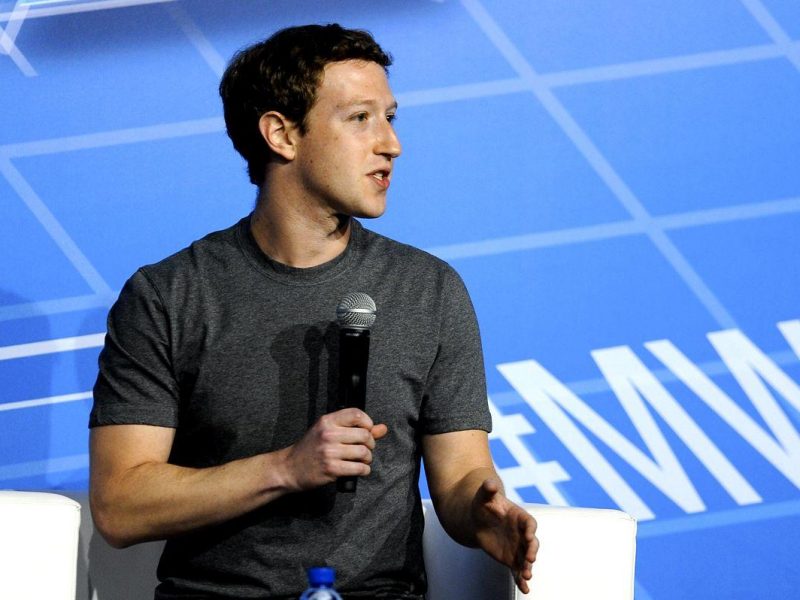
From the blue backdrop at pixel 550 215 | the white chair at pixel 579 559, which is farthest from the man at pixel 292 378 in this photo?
the blue backdrop at pixel 550 215

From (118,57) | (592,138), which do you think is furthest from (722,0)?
(118,57)

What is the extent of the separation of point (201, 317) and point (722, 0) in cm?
155

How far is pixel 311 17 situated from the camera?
2.76m

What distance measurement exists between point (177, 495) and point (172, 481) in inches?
1.0

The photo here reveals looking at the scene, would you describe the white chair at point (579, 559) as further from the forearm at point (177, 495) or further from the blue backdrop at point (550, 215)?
the blue backdrop at point (550, 215)

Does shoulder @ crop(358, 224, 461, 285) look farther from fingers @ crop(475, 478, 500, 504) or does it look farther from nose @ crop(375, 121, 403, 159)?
fingers @ crop(475, 478, 500, 504)

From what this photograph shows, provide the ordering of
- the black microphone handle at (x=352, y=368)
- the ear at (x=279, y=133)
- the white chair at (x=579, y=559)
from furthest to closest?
the ear at (x=279, y=133), the white chair at (x=579, y=559), the black microphone handle at (x=352, y=368)

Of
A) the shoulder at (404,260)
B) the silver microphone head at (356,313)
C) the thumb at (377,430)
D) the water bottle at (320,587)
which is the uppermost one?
the shoulder at (404,260)

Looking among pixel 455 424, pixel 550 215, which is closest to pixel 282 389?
pixel 455 424

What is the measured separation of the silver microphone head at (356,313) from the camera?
1.63m

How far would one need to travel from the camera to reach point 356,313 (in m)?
1.64

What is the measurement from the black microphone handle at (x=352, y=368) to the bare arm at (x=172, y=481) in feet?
0.08

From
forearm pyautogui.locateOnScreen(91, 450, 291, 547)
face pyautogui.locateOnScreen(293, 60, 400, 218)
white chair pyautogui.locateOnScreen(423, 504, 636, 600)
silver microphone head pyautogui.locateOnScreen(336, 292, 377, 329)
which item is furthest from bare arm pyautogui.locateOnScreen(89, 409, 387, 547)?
face pyautogui.locateOnScreen(293, 60, 400, 218)

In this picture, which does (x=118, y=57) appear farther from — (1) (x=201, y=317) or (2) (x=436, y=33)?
(1) (x=201, y=317)
